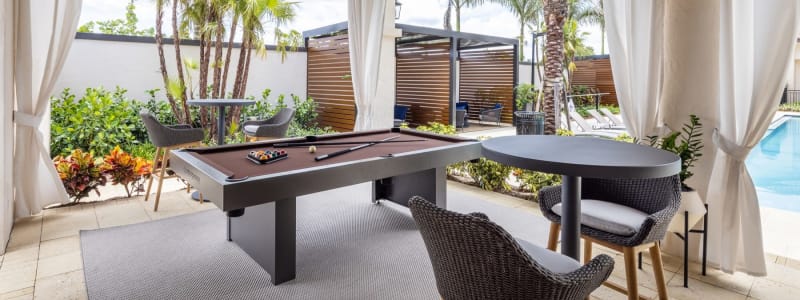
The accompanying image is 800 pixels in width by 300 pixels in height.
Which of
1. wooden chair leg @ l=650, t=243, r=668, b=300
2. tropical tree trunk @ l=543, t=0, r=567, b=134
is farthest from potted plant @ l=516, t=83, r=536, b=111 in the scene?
wooden chair leg @ l=650, t=243, r=668, b=300

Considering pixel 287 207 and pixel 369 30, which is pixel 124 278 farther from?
pixel 369 30

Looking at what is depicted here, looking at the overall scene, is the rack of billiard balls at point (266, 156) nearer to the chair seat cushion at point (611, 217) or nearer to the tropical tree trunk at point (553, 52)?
the chair seat cushion at point (611, 217)

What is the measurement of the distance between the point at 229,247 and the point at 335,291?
1074 millimetres

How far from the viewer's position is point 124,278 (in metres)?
2.67

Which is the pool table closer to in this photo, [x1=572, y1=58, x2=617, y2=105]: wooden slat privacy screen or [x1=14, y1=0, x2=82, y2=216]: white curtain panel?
[x1=14, y1=0, x2=82, y2=216]: white curtain panel

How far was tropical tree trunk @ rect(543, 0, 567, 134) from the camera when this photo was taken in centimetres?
721

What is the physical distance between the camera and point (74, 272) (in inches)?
109

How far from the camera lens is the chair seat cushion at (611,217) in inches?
82.8

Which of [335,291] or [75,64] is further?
[75,64]

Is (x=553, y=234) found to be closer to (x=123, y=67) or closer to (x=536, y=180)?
(x=536, y=180)

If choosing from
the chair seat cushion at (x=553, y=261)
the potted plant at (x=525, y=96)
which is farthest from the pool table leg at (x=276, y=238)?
the potted plant at (x=525, y=96)

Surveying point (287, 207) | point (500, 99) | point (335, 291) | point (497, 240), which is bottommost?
point (335, 291)

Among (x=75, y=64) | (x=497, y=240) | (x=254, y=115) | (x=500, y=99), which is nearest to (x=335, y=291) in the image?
(x=497, y=240)

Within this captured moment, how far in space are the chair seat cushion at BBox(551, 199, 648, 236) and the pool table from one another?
1.09 metres
